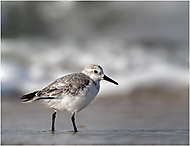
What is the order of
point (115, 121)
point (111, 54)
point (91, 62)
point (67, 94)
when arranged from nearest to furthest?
1. point (67, 94)
2. point (115, 121)
3. point (91, 62)
4. point (111, 54)

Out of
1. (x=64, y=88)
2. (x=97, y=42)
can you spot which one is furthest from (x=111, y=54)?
(x=64, y=88)

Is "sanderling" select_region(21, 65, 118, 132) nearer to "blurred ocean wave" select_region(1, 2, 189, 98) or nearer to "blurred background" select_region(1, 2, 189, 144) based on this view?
"blurred background" select_region(1, 2, 189, 144)

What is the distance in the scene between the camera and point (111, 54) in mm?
12172

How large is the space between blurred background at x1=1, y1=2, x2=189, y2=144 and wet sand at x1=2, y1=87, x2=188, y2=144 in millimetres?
20

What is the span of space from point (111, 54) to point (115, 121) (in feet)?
16.0

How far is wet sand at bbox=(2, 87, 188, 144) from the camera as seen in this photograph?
545 centimetres

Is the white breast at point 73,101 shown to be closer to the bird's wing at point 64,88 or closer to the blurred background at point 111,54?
the bird's wing at point 64,88

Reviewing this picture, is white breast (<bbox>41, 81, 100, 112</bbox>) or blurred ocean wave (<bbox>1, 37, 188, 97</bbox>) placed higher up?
blurred ocean wave (<bbox>1, 37, 188, 97</bbox>)

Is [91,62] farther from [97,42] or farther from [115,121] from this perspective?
[115,121]

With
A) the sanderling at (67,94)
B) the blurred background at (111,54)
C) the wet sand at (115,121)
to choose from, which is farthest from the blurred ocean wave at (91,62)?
the sanderling at (67,94)

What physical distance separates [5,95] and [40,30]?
17.3 feet

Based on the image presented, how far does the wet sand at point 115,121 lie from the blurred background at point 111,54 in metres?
0.02

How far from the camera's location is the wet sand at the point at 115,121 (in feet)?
17.9

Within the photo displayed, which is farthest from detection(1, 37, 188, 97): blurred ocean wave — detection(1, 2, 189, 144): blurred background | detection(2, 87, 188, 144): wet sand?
detection(2, 87, 188, 144): wet sand
